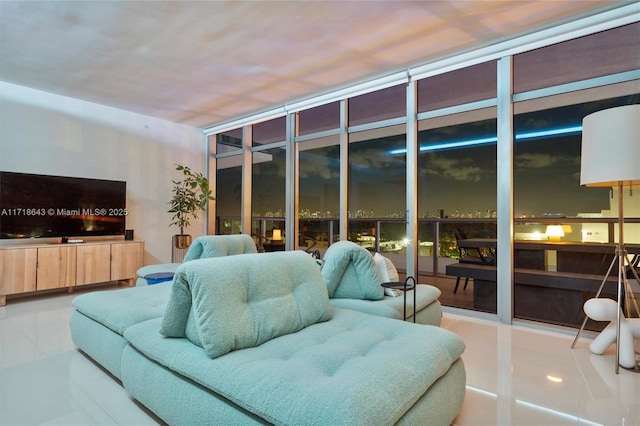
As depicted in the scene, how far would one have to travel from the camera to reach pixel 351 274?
9.54 feet

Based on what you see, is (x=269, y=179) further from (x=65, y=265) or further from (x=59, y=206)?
(x=65, y=265)

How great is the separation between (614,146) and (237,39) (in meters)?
3.33

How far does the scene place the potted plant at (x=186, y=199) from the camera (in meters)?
6.20

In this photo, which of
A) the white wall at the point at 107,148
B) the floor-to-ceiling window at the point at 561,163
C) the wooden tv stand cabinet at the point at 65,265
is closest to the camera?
the floor-to-ceiling window at the point at 561,163

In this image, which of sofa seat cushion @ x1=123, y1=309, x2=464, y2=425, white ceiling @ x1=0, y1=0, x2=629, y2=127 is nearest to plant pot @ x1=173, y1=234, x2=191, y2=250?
white ceiling @ x1=0, y1=0, x2=629, y2=127

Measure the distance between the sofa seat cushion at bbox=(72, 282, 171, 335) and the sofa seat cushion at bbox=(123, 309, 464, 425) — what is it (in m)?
0.24

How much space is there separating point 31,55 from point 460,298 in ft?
18.1

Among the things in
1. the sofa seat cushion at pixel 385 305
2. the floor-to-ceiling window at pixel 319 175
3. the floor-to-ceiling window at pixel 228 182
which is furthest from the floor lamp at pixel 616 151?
the floor-to-ceiling window at pixel 228 182

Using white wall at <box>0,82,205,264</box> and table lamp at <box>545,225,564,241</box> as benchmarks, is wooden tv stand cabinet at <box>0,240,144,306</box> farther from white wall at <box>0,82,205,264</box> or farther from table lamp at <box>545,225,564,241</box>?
table lamp at <box>545,225,564,241</box>


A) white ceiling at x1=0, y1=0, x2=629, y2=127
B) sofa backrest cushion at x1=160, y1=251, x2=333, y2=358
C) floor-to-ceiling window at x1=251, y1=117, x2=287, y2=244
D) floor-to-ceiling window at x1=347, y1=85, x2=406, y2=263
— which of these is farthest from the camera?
floor-to-ceiling window at x1=251, y1=117, x2=287, y2=244

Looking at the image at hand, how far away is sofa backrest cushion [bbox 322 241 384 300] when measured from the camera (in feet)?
9.26

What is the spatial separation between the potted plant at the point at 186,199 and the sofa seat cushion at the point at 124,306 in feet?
11.2

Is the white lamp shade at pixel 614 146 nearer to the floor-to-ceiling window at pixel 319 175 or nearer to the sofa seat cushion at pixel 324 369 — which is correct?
the sofa seat cushion at pixel 324 369

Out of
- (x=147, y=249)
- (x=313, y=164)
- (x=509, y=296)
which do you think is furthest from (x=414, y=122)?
(x=147, y=249)
